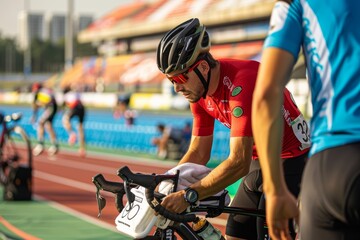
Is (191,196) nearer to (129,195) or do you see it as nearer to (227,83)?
(129,195)

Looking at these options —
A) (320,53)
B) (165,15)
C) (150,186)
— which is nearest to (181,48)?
(150,186)

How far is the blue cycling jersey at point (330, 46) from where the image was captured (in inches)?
96.9

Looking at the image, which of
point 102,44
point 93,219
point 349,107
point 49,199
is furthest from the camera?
point 102,44

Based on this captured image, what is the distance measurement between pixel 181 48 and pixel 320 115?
128cm

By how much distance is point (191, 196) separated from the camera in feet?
11.3

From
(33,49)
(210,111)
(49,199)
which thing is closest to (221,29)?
(49,199)

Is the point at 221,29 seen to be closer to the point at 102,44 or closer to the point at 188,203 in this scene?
the point at 102,44

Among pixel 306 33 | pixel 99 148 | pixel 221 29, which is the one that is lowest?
pixel 99 148

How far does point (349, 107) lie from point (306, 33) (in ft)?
0.91

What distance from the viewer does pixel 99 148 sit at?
25.3m

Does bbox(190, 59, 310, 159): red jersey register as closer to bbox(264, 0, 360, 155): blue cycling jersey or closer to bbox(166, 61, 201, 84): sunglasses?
bbox(166, 61, 201, 84): sunglasses

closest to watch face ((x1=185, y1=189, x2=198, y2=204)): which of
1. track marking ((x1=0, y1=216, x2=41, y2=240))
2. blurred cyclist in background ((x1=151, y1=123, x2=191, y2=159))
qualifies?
track marking ((x1=0, y1=216, x2=41, y2=240))

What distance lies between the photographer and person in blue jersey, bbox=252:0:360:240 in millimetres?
2400

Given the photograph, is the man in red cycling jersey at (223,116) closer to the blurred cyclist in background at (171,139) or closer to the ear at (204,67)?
the ear at (204,67)
